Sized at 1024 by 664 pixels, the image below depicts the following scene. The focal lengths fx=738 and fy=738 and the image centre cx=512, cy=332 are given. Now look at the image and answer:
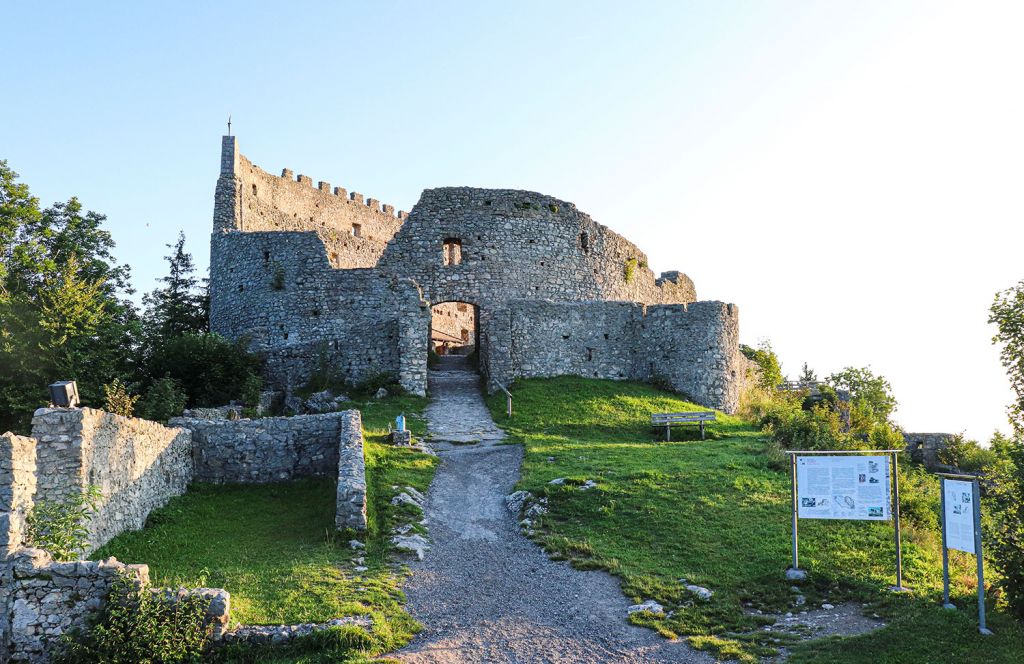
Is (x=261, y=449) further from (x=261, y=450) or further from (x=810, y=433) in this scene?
(x=810, y=433)

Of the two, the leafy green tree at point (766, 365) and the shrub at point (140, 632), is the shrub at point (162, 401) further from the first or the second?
the leafy green tree at point (766, 365)

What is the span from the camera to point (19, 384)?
22.1m

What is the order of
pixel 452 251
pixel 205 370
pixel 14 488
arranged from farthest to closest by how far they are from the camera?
pixel 452 251 → pixel 205 370 → pixel 14 488

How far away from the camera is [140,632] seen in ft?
29.1

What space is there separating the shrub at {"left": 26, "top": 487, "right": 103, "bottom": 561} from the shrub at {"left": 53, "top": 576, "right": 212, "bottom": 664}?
1527 millimetres

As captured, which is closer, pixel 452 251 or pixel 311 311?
pixel 311 311

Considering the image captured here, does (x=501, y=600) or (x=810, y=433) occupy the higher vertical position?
(x=810, y=433)

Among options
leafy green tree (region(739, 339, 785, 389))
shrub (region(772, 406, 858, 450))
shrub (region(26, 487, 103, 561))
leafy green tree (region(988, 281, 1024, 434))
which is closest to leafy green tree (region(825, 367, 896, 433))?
leafy green tree (region(739, 339, 785, 389))

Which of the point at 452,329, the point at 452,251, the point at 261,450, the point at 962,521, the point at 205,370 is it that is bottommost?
the point at 962,521

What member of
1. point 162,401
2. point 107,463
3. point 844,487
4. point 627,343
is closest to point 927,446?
point 627,343

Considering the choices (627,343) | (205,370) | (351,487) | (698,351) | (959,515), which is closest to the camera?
(959,515)

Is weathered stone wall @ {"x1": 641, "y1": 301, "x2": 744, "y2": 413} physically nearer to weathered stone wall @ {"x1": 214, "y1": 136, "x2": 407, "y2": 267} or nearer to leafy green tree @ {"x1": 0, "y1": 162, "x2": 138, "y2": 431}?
weathered stone wall @ {"x1": 214, "y1": 136, "x2": 407, "y2": 267}

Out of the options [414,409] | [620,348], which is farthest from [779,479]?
[620,348]

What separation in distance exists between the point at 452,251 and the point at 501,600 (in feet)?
77.8
